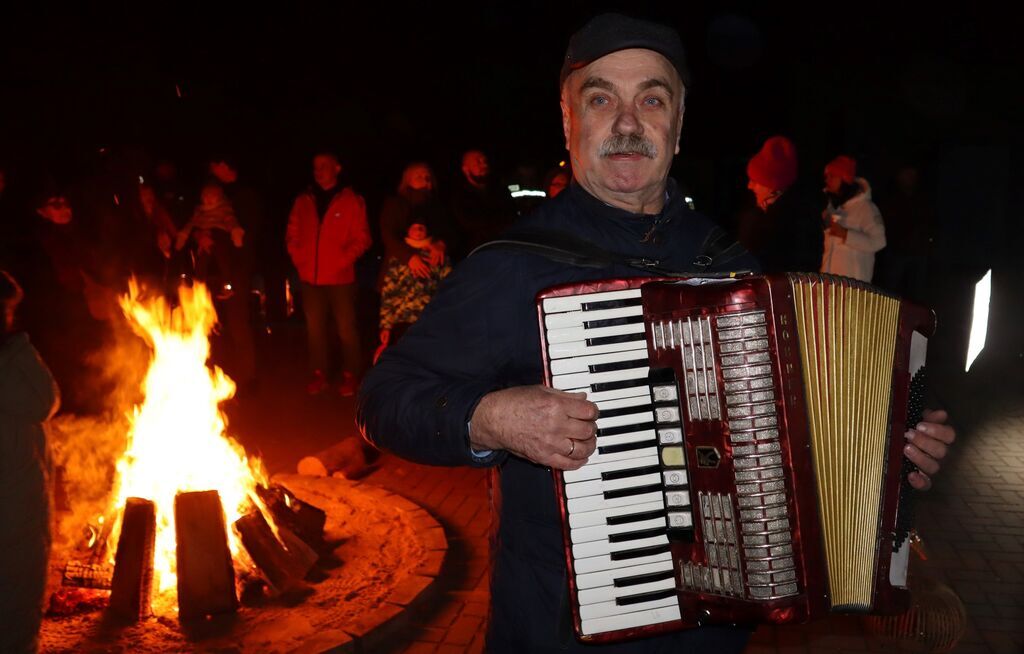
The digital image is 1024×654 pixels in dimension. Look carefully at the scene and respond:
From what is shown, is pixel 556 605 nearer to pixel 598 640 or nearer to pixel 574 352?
pixel 598 640

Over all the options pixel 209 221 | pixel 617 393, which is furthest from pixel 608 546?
pixel 209 221

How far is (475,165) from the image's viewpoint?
7863 mm

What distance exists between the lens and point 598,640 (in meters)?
1.90

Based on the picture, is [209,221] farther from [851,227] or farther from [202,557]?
[851,227]

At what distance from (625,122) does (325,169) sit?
611 cm

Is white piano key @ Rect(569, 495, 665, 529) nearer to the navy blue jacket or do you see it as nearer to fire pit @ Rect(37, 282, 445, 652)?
the navy blue jacket

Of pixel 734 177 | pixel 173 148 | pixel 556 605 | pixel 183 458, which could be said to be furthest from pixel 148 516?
pixel 734 177

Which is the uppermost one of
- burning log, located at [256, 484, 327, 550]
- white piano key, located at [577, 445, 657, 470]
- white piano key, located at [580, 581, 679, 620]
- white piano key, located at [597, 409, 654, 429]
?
white piano key, located at [597, 409, 654, 429]

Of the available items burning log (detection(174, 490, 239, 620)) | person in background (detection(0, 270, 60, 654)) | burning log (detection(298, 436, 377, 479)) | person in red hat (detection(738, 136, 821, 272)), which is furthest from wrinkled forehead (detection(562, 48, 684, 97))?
burning log (detection(298, 436, 377, 479))

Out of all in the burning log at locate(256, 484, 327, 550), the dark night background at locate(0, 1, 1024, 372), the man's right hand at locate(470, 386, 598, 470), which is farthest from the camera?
the dark night background at locate(0, 1, 1024, 372)

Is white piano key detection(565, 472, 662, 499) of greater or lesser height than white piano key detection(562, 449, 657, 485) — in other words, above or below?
below

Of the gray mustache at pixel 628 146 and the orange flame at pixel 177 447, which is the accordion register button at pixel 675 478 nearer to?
the gray mustache at pixel 628 146

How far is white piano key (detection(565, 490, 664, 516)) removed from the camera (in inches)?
74.5

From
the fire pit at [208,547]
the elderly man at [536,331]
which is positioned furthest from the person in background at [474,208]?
the elderly man at [536,331]
